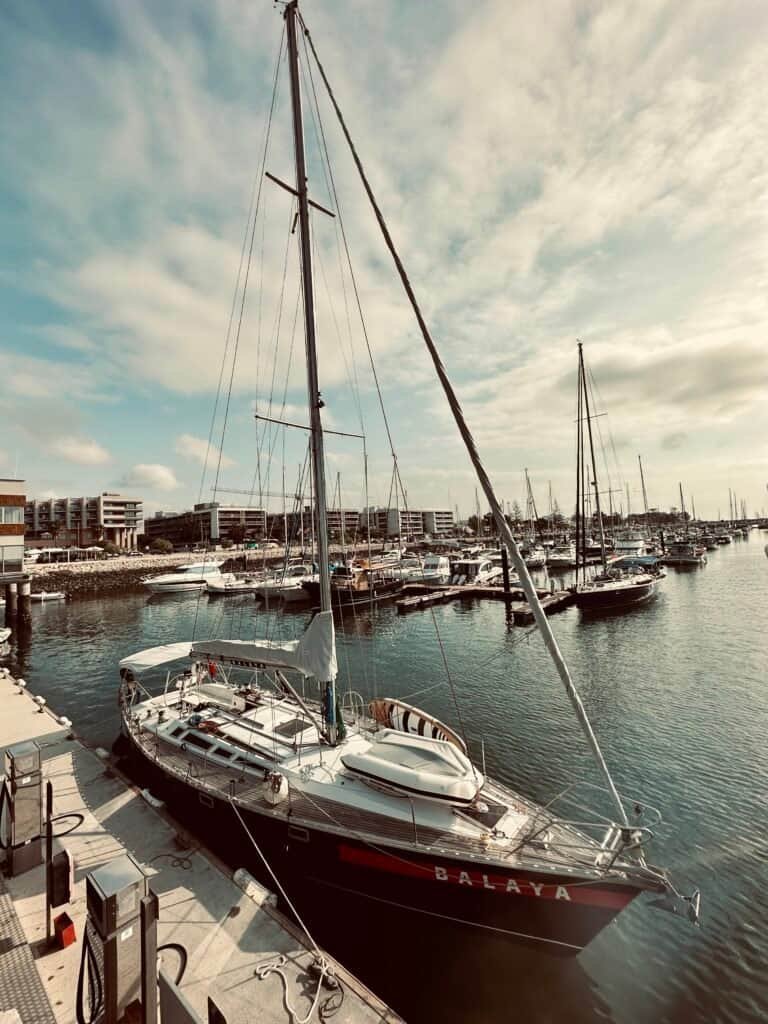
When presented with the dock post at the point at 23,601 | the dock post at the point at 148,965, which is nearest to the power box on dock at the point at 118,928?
the dock post at the point at 148,965

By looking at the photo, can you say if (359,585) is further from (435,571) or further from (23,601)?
(23,601)

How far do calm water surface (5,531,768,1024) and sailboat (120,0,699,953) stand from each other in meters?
0.87

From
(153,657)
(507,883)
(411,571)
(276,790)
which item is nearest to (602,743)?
(507,883)

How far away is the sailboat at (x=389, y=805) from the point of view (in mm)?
7594

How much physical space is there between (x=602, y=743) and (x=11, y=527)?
157 feet

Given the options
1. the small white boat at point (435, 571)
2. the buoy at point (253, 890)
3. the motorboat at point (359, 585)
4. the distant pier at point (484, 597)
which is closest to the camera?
the buoy at point (253, 890)

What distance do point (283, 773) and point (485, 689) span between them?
15177 mm

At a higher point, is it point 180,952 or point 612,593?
point 612,593

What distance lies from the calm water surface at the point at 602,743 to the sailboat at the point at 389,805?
87 centimetres

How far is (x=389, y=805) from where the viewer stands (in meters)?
9.08

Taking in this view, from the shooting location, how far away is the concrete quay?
6.18 meters

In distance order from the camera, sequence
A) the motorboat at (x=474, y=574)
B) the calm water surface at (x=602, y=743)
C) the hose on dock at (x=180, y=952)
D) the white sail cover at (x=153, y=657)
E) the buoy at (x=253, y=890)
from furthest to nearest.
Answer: the motorboat at (x=474, y=574), the white sail cover at (x=153, y=657), the buoy at (x=253, y=890), the calm water surface at (x=602, y=743), the hose on dock at (x=180, y=952)

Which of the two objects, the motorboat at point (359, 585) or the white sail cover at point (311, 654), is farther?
the motorboat at point (359, 585)

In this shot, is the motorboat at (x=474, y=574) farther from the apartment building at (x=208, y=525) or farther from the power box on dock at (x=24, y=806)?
the apartment building at (x=208, y=525)
